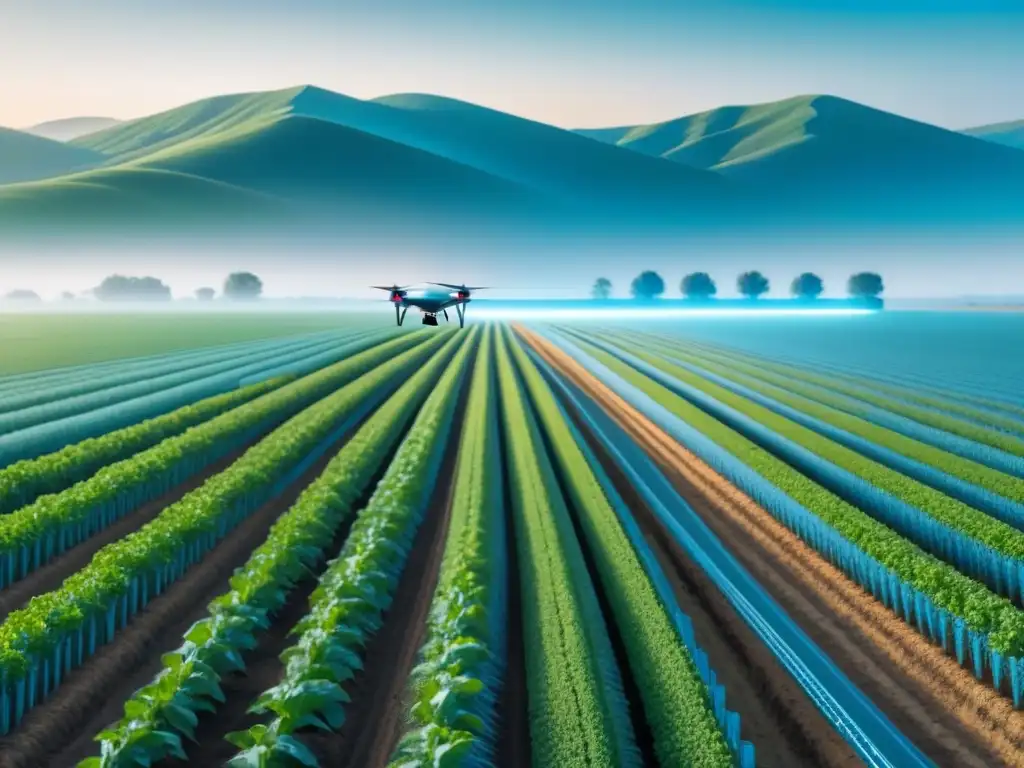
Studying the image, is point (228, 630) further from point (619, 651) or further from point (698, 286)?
point (698, 286)

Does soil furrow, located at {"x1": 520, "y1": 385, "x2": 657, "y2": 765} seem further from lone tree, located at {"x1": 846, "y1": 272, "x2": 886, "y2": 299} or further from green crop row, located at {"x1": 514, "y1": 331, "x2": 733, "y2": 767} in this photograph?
lone tree, located at {"x1": 846, "y1": 272, "x2": 886, "y2": 299}

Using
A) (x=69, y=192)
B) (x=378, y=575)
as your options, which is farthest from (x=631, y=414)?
(x=69, y=192)

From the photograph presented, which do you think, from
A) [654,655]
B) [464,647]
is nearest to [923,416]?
[654,655]

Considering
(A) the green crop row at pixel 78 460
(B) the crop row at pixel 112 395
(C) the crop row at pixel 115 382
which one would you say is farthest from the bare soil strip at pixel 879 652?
(C) the crop row at pixel 115 382

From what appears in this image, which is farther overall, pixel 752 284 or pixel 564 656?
pixel 752 284

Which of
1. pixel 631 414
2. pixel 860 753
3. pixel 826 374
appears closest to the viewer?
pixel 860 753

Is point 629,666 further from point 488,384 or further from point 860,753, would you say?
point 488,384

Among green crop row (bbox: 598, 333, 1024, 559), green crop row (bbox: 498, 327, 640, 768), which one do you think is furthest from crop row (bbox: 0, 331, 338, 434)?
green crop row (bbox: 598, 333, 1024, 559)
